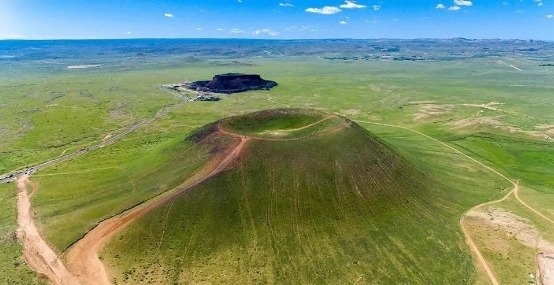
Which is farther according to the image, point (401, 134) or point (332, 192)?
point (401, 134)

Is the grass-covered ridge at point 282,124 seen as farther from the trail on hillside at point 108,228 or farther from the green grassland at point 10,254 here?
the green grassland at point 10,254

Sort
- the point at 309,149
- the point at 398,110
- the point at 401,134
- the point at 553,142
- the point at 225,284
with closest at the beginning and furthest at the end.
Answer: the point at 225,284 < the point at 309,149 < the point at 553,142 < the point at 401,134 < the point at 398,110

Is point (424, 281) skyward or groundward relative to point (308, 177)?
groundward

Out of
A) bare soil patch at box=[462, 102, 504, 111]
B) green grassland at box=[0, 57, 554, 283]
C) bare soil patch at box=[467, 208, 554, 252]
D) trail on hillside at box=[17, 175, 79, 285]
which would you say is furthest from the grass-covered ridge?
bare soil patch at box=[462, 102, 504, 111]

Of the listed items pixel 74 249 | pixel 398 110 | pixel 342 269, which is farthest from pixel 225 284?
pixel 398 110

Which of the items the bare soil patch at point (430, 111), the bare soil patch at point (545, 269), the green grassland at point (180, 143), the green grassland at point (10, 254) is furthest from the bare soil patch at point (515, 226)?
the bare soil patch at point (430, 111)

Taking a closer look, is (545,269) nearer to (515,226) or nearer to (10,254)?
(515,226)

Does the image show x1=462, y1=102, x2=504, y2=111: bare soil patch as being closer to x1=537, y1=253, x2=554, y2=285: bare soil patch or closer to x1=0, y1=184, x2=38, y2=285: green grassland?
x1=537, y1=253, x2=554, y2=285: bare soil patch

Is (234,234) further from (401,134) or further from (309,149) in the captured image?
(401,134)
